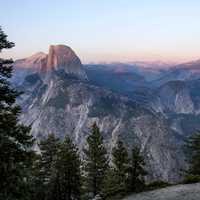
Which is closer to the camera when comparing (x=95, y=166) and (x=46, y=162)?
(x=46, y=162)

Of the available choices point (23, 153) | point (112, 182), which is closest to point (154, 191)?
point (23, 153)

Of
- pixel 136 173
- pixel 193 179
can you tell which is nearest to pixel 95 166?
pixel 136 173

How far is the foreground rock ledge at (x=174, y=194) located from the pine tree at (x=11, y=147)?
11.6 metres

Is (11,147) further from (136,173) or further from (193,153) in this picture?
(193,153)

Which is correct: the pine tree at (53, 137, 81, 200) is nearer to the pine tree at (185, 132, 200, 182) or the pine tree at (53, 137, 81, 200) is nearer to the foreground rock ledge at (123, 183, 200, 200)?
the pine tree at (185, 132, 200, 182)

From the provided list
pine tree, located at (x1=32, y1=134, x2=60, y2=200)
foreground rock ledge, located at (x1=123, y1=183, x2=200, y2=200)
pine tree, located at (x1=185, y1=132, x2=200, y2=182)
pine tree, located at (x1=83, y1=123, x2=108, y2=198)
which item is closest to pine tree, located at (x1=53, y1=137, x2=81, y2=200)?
pine tree, located at (x1=32, y1=134, x2=60, y2=200)

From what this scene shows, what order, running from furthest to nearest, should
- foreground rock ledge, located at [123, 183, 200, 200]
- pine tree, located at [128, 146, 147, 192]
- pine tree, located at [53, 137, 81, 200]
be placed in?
pine tree, located at [53, 137, 81, 200], pine tree, located at [128, 146, 147, 192], foreground rock ledge, located at [123, 183, 200, 200]

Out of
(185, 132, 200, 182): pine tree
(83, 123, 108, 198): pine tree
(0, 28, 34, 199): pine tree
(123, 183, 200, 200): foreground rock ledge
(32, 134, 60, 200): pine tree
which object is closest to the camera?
(0, 28, 34, 199): pine tree

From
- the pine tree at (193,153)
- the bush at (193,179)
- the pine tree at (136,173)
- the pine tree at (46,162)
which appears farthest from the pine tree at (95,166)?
the bush at (193,179)

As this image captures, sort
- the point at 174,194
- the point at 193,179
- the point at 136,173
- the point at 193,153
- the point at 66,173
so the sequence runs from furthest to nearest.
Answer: the point at 193,153 < the point at 66,173 < the point at 136,173 < the point at 193,179 < the point at 174,194

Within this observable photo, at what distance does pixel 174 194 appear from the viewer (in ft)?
111

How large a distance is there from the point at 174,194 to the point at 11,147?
47.6 feet

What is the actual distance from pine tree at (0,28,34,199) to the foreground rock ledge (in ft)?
38.1

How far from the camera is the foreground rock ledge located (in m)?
A: 32.5
